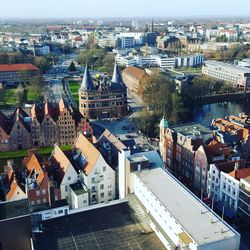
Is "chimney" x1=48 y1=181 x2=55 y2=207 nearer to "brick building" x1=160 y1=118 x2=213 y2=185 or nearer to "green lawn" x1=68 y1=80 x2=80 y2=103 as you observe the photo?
"brick building" x1=160 y1=118 x2=213 y2=185

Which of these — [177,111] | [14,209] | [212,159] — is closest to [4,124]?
[14,209]

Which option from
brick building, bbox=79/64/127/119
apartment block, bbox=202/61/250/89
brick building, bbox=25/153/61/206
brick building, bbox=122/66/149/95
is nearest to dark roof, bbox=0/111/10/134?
brick building, bbox=25/153/61/206

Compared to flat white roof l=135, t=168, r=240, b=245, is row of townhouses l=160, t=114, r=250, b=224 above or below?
below

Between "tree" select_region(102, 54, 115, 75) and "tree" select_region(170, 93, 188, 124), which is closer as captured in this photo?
"tree" select_region(170, 93, 188, 124)

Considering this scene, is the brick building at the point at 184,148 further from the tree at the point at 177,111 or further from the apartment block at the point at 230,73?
the apartment block at the point at 230,73

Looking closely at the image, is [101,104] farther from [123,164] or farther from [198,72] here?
[198,72]

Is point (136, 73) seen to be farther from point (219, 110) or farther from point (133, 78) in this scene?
point (219, 110)

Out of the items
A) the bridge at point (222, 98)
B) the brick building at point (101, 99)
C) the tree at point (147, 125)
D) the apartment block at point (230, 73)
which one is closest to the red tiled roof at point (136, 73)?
the bridge at point (222, 98)
